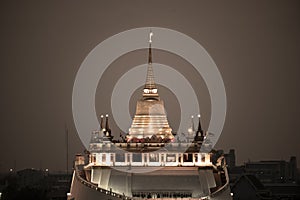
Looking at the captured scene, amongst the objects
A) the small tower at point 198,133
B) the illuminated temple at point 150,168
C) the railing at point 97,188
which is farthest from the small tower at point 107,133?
the small tower at point 198,133

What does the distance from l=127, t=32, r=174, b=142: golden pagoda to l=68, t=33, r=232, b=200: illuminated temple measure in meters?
0.10

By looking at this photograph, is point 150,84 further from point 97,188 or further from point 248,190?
point 248,190

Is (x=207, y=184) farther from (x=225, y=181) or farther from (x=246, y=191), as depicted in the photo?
(x=246, y=191)

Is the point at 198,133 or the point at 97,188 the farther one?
the point at 198,133

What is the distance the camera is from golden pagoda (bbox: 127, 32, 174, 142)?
81.0 m

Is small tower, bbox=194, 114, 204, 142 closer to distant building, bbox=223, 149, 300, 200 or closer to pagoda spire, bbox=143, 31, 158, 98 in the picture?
pagoda spire, bbox=143, 31, 158, 98

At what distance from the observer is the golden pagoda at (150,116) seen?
81.0 m

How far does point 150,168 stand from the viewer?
7531 centimetres

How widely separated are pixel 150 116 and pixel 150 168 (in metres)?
6.99

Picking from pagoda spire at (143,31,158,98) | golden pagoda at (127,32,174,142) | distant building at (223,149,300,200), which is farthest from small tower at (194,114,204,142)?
distant building at (223,149,300,200)

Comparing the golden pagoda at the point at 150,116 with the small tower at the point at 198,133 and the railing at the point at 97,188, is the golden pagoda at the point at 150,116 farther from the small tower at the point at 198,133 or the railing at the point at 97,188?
the railing at the point at 97,188

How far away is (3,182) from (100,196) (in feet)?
138

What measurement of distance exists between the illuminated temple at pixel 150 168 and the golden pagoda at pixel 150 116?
0.10 metres

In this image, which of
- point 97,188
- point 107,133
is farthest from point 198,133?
point 97,188
